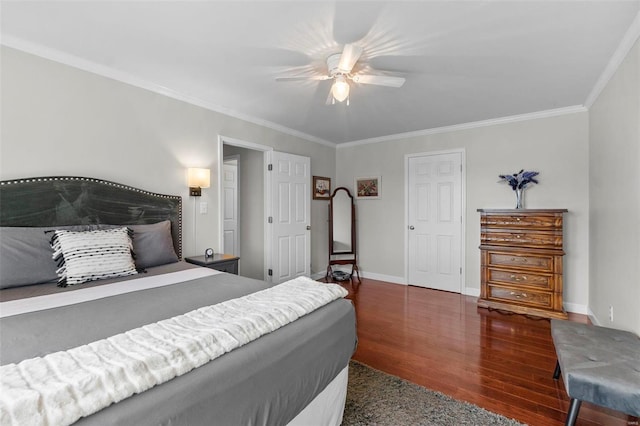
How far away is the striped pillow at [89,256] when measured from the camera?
1.98 m

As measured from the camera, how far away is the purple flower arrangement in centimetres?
367

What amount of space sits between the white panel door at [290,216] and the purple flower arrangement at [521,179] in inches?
110

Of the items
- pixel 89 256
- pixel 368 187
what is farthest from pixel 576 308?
pixel 89 256

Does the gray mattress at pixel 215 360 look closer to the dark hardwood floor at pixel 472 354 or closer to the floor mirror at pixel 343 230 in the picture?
the dark hardwood floor at pixel 472 354

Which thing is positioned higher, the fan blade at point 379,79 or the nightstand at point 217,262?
the fan blade at point 379,79

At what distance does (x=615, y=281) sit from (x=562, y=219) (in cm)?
107

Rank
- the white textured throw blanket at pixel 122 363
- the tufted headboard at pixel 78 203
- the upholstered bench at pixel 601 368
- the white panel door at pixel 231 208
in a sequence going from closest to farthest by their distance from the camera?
the white textured throw blanket at pixel 122 363 → the upholstered bench at pixel 601 368 → the tufted headboard at pixel 78 203 → the white panel door at pixel 231 208

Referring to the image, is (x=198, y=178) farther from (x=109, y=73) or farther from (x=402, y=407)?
(x=402, y=407)

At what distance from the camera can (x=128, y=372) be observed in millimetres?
846

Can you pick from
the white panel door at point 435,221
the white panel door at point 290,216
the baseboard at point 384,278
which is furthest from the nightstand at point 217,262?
the white panel door at point 435,221

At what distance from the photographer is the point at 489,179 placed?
4.08 meters

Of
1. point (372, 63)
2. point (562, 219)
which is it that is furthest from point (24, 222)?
point (562, 219)

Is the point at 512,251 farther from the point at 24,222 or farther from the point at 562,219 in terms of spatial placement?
the point at 24,222

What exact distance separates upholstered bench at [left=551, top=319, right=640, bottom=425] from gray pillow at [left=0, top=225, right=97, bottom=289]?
3.15 meters
